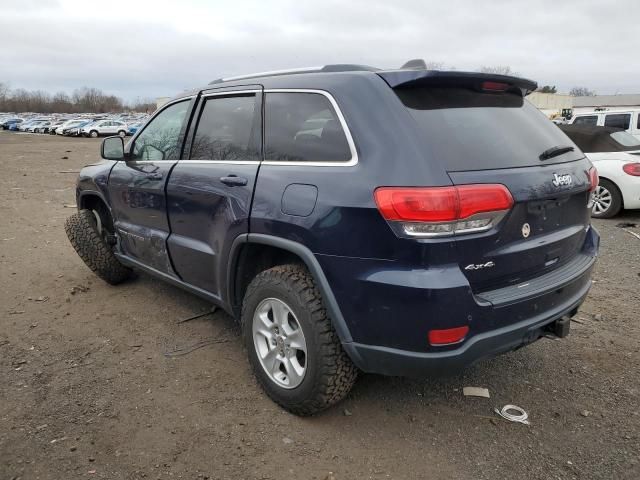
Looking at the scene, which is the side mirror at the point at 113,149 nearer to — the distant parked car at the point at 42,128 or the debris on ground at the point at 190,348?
the debris on ground at the point at 190,348

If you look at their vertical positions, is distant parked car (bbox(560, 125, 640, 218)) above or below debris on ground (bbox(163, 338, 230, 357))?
above

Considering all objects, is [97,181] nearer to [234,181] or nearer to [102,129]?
[234,181]

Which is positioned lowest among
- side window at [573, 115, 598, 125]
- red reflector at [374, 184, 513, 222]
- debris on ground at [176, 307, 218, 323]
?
debris on ground at [176, 307, 218, 323]

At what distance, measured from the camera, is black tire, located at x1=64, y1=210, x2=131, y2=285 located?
475 centimetres

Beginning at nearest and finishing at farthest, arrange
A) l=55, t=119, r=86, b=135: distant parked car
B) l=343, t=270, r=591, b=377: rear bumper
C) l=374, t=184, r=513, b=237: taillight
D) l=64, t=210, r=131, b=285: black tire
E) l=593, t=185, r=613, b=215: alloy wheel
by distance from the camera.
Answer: l=374, t=184, r=513, b=237: taillight < l=343, t=270, r=591, b=377: rear bumper < l=64, t=210, r=131, b=285: black tire < l=593, t=185, r=613, b=215: alloy wheel < l=55, t=119, r=86, b=135: distant parked car

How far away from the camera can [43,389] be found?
3.16m

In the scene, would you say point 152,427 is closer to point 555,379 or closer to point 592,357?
point 555,379

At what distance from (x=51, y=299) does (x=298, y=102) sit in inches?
128

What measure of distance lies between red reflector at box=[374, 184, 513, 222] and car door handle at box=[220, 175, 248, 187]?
97cm

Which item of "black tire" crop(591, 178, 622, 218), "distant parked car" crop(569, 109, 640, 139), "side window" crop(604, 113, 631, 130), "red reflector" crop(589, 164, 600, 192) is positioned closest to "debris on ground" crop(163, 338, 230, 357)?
"red reflector" crop(589, 164, 600, 192)

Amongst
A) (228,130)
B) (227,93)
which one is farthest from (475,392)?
(227,93)

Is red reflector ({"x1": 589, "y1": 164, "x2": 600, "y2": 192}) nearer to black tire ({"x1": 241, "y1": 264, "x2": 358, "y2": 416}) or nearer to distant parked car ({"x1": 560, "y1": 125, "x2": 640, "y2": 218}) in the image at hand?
black tire ({"x1": 241, "y1": 264, "x2": 358, "y2": 416})

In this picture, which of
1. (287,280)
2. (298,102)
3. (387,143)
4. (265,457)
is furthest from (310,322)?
(298,102)

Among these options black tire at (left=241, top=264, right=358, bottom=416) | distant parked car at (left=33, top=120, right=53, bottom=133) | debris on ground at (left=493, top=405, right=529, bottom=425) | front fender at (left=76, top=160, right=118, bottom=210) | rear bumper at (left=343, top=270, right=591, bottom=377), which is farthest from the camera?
distant parked car at (left=33, top=120, right=53, bottom=133)
